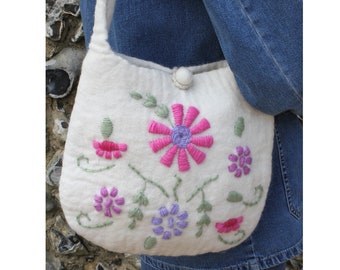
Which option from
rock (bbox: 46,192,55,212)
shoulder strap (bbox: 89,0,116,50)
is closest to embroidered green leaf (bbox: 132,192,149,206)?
shoulder strap (bbox: 89,0,116,50)

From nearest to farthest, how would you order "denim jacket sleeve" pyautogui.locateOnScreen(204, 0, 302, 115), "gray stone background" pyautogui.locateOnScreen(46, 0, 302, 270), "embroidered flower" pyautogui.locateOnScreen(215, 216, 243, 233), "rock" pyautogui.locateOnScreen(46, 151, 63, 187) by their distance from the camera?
"denim jacket sleeve" pyautogui.locateOnScreen(204, 0, 302, 115) → "embroidered flower" pyautogui.locateOnScreen(215, 216, 243, 233) → "gray stone background" pyautogui.locateOnScreen(46, 0, 302, 270) → "rock" pyautogui.locateOnScreen(46, 151, 63, 187)

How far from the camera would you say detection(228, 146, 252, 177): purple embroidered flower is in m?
0.77

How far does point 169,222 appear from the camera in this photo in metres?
0.75

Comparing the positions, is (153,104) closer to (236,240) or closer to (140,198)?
(140,198)

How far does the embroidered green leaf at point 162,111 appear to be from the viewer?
73 cm

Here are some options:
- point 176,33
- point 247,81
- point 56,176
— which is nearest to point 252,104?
point 247,81

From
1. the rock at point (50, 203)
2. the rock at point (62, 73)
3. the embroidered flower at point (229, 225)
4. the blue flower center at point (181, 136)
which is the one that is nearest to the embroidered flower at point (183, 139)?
the blue flower center at point (181, 136)

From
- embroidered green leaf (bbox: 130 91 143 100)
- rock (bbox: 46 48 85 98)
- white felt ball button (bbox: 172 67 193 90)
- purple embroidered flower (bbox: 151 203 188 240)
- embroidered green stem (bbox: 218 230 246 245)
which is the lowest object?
rock (bbox: 46 48 85 98)

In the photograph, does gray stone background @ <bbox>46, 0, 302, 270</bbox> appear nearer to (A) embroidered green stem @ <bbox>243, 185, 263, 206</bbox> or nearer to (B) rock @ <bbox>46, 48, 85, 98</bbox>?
(B) rock @ <bbox>46, 48, 85, 98</bbox>

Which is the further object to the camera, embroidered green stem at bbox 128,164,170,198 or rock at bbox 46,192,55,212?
rock at bbox 46,192,55,212

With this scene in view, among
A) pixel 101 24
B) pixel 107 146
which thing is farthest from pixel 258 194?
pixel 101 24

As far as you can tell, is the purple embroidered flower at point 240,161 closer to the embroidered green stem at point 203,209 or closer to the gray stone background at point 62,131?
the embroidered green stem at point 203,209

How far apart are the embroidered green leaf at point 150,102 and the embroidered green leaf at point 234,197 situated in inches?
7.3

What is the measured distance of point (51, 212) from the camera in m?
1.80
